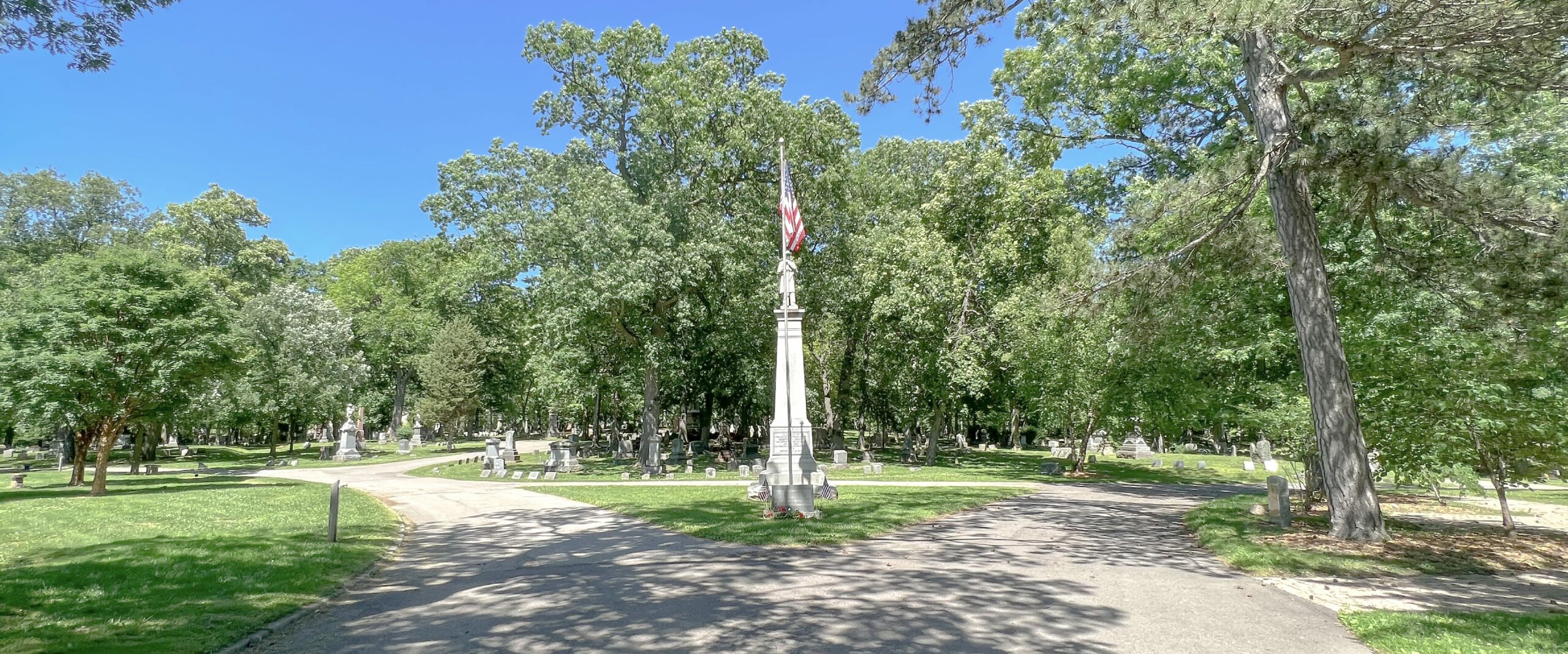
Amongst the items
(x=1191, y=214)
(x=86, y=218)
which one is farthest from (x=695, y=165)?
(x=86, y=218)

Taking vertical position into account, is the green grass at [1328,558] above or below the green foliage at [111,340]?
below

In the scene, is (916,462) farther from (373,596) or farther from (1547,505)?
(373,596)

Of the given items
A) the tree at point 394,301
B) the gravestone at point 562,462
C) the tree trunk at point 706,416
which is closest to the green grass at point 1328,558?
the gravestone at point 562,462

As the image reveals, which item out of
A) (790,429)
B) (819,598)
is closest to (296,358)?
(790,429)

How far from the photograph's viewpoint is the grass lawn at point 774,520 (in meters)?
10.5

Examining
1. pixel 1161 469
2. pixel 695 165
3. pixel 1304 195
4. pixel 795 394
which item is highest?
pixel 695 165

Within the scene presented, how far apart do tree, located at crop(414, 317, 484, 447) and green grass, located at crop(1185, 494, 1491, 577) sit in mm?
41975

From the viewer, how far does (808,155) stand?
2805 cm

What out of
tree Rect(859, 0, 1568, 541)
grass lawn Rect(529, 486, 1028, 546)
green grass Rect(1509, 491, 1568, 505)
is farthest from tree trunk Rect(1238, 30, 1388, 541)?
green grass Rect(1509, 491, 1568, 505)

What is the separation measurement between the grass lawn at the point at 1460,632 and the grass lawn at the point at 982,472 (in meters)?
15.6

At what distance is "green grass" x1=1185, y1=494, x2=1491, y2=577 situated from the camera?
796 cm

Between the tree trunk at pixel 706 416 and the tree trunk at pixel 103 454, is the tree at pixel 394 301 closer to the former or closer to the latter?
the tree trunk at pixel 706 416

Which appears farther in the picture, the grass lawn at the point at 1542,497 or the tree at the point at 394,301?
the tree at the point at 394,301

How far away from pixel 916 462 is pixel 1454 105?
22780 millimetres
